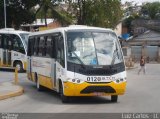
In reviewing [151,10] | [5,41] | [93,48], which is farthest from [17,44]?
[151,10]

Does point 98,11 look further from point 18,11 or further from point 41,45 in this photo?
point 41,45

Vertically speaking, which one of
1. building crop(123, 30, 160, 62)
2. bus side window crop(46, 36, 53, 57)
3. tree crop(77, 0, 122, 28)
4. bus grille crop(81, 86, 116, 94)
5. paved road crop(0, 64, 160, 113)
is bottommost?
building crop(123, 30, 160, 62)

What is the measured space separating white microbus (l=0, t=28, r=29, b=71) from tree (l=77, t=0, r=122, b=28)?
19.6 meters

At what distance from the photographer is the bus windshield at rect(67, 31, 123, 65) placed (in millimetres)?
17234

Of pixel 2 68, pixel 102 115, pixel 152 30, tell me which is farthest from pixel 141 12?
pixel 102 115

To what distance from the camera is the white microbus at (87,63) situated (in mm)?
16875

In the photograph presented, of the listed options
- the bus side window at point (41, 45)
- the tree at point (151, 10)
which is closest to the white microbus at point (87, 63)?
the bus side window at point (41, 45)

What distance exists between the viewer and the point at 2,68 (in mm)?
37375

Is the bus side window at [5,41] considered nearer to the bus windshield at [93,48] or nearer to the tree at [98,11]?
the bus windshield at [93,48]

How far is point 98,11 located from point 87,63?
3814 centimetres

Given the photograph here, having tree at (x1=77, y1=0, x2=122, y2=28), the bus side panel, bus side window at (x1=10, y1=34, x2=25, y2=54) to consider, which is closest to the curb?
the bus side panel

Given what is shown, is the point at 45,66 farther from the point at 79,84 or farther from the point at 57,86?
the point at 79,84

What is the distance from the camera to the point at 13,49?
35531 mm

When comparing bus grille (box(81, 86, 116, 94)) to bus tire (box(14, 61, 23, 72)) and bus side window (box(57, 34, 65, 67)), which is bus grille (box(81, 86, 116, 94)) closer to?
bus side window (box(57, 34, 65, 67))
